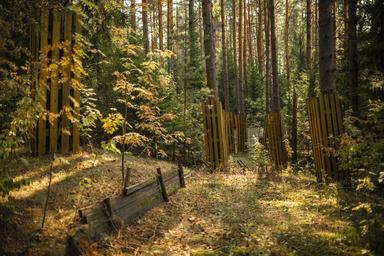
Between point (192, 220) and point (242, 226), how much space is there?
2.92 feet

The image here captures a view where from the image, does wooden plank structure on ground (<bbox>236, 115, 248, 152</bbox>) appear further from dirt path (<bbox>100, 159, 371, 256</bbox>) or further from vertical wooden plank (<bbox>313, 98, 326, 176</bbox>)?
dirt path (<bbox>100, 159, 371, 256</bbox>)

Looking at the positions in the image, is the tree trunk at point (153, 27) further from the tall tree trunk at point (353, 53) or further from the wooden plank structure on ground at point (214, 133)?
the tall tree trunk at point (353, 53)

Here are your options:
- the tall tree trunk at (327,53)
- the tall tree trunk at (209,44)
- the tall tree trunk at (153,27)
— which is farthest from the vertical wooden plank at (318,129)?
the tall tree trunk at (153,27)

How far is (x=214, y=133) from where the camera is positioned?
12.3 meters

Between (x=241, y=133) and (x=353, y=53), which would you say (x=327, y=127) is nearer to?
(x=353, y=53)

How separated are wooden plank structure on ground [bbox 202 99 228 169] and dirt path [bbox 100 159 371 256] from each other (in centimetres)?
262

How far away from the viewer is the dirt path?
5293mm

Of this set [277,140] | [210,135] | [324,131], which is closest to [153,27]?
[277,140]

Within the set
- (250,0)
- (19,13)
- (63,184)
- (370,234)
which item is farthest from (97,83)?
(250,0)

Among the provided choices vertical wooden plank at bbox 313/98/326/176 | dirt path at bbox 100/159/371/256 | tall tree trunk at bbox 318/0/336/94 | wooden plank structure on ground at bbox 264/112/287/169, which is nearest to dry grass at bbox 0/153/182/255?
dirt path at bbox 100/159/371/256

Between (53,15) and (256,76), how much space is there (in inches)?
1113

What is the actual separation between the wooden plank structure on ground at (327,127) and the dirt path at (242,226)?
687 millimetres

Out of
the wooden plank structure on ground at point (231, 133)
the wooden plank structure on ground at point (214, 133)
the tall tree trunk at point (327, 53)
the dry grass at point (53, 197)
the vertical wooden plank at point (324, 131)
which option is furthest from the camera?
the wooden plank structure on ground at point (231, 133)

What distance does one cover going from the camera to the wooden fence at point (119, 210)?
4.94 metres
